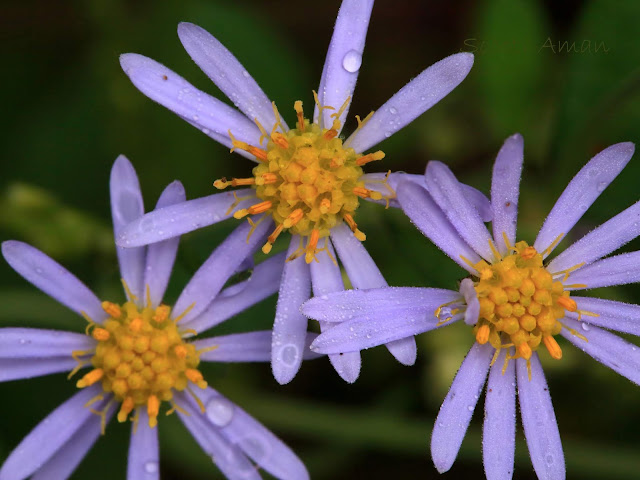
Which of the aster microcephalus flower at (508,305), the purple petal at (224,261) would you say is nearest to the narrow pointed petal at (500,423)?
the aster microcephalus flower at (508,305)

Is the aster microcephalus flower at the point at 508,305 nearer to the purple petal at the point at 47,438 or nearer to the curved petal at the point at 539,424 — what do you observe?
the curved petal at the point at 539,424

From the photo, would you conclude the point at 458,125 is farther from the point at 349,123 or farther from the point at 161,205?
the point at 161,205

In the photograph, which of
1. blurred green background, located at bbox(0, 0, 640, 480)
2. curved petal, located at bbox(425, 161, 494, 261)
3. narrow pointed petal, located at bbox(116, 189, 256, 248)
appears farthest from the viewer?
blurred green background, located at bbox(0, 0, 640, 480)

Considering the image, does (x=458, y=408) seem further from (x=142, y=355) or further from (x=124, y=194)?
(x=124, y=194)

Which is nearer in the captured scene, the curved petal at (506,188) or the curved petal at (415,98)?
the curved petal at (506,188)

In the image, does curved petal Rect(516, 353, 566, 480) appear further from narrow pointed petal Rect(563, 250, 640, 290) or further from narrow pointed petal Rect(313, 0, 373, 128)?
narrow pointed petal Rect(313, 0, 373, 128)

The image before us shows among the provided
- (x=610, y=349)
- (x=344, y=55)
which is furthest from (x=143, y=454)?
(x=610, y=349)

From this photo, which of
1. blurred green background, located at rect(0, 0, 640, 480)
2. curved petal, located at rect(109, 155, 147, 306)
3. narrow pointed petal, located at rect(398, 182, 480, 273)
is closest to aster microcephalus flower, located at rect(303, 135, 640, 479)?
narrow pointed petal, located at rect(398, 182, 480, 273)
